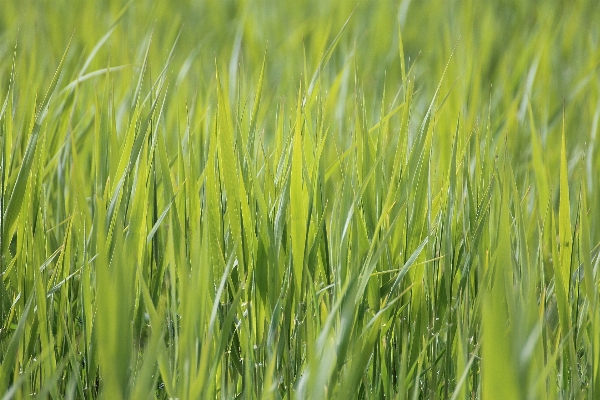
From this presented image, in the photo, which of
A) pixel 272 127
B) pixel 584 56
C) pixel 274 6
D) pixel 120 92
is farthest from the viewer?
pixel 274 6

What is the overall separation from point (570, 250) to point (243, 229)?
1.02 ft

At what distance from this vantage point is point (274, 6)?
6.75 feet

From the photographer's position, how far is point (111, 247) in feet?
2.07

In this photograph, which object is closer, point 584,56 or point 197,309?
point 197,309

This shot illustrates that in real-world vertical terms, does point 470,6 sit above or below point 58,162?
above

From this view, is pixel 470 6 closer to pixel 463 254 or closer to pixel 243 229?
pixel 463 254

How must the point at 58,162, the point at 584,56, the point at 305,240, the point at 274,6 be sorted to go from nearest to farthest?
1. the point at 305,240
2. the point at 58,162
3. the point at 584,56
4. the point at 274,6

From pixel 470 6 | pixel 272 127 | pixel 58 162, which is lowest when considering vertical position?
pixel 272 127

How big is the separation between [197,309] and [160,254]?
264 mm

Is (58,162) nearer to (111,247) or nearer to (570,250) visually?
(111,247)

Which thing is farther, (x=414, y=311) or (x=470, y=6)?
(x=470, y=6)

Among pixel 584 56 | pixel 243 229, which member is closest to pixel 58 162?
pixel 243 229

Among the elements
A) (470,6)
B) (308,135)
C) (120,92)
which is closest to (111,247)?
(308,135)

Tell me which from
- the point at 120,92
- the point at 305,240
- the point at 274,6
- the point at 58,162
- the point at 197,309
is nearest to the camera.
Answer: the point at 197,309
